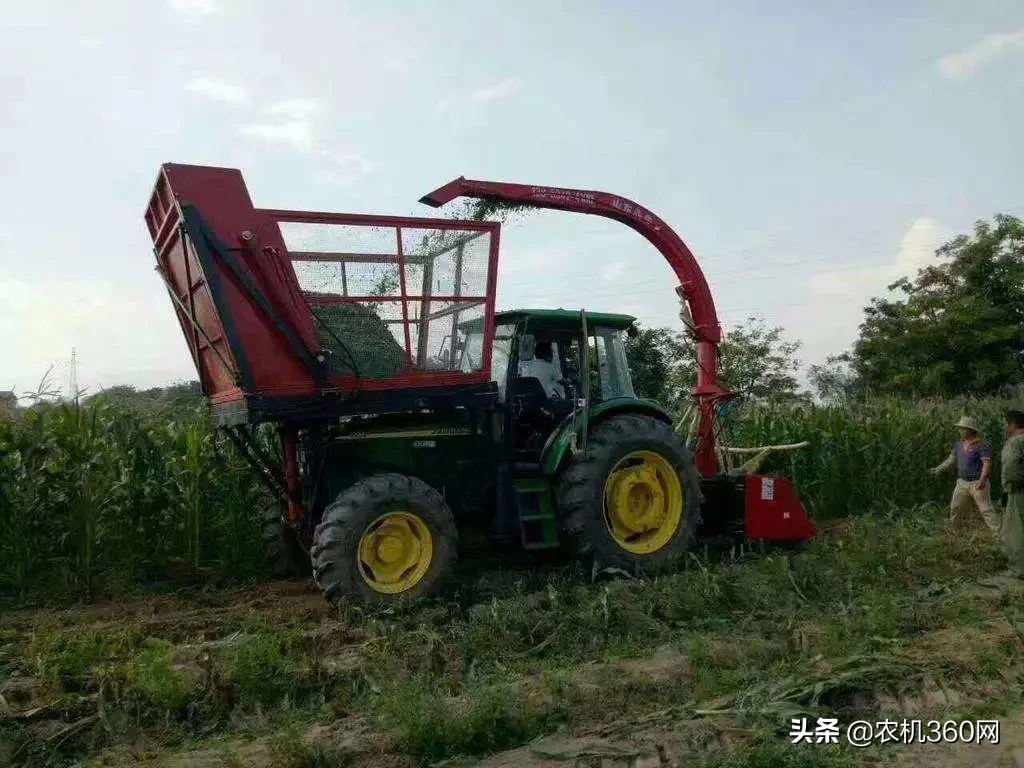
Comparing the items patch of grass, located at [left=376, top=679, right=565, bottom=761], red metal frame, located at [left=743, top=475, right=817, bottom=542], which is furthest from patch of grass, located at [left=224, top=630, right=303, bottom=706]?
red metal frame, located at [left=743, top=475, right=817, bottom=542]

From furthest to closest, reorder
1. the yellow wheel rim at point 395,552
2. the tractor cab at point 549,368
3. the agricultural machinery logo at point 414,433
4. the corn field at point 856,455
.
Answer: the corn field at point 856,455, the tractor cab at point 549,368, the agricultural machinery logo at point 414,433, the yellow wheel rim at point 395,552

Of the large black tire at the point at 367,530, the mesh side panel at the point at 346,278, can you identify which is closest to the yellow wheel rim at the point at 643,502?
the large black tire at the point at 367,530

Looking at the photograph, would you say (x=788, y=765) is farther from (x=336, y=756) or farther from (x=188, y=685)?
(x=188, y=685)

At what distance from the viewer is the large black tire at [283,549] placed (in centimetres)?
761

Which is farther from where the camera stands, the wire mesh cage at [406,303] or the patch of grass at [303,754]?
the wire mesh cage at [406,303]

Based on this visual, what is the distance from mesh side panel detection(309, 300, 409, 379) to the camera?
6.35 metres

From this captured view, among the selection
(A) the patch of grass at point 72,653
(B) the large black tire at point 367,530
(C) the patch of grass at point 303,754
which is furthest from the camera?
(B) the large black tire at point 367,530

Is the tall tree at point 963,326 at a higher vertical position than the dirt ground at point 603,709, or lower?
higher

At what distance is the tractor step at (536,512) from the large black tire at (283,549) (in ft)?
6.49

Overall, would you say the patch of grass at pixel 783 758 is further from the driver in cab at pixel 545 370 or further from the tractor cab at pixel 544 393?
the driver in cab at pixel 545 370

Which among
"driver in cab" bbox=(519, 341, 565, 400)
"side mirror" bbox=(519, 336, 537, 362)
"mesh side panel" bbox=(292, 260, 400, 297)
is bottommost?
"driver in cab" bbox=(519, 341, 565, 400)

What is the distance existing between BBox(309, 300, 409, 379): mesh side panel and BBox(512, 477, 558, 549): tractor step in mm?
1447

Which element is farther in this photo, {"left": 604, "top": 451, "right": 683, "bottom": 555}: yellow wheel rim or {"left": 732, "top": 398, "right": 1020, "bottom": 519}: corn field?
{"left": 732, "top": 398, "right": 1020, "bottom": 519}: corn field

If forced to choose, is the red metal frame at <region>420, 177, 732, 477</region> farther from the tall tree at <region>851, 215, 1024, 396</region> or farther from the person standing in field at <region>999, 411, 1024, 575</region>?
the tall tree at <region>851, 215, 1024, 396</region>
